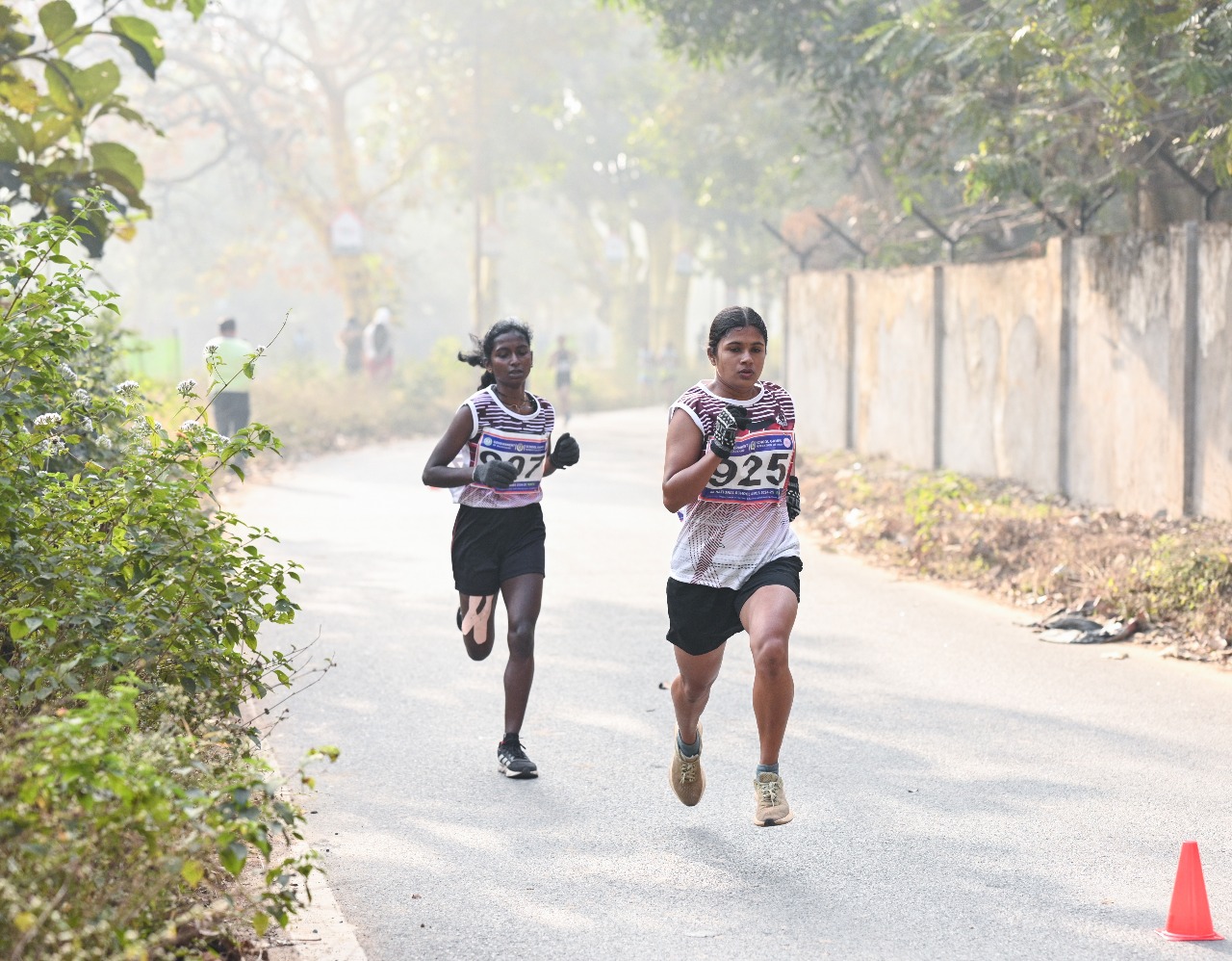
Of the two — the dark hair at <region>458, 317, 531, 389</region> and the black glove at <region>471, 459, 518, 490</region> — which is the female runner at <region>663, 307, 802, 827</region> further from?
the dark hair at <region>458, 317, 531, 389</region>

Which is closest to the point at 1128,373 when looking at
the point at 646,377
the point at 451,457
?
the point at 451,457

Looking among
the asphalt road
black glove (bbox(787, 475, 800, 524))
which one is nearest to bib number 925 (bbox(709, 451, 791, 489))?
black glove (bbox(787, 475, 800, 524))

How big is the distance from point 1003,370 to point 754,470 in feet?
36.7

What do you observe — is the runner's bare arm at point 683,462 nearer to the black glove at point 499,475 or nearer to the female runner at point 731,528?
the female runner at point 731,528

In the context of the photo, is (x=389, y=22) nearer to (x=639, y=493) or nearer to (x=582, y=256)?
→ (x=582, y=256)

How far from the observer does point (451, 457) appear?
7023 millimetres

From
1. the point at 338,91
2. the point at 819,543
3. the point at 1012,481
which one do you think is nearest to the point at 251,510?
the point at 819,543

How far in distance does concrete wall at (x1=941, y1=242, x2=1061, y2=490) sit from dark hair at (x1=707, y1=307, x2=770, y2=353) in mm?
9750

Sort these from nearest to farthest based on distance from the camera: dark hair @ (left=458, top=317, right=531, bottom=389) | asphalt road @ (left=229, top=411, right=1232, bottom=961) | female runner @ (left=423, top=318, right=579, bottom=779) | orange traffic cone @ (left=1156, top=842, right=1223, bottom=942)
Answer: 1. orange traffic cone @ (left=1156, top=842, right=1223, bottom=942)
2. asphalt road @ (left=229, top=411, right=1232, bottom=961)
3. female runner @ (left=423, top=318, right=579, bottom=779)
4. dark hair @ (left=458, top=317, right=531, bottom=389)

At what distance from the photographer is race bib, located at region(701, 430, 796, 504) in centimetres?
590

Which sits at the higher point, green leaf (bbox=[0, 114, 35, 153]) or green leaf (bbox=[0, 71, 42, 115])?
green leaf (bbox=[0, 71, 42, 115])

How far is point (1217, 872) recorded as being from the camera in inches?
212

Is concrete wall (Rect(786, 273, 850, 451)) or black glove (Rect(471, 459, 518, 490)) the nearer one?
black glove (Rect(471, 459, 518, 490))

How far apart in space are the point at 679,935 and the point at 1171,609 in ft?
18.7
